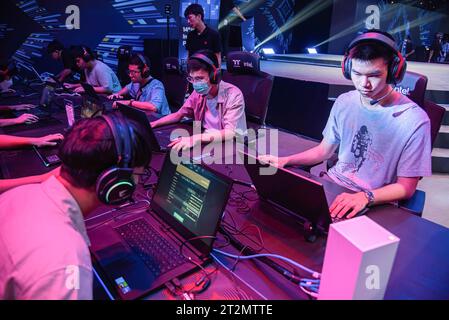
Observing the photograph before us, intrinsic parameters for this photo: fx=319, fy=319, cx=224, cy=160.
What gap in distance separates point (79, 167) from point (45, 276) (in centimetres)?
30

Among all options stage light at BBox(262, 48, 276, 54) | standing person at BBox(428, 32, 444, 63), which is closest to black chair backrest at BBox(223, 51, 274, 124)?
stage light at BBox(262, 48, 276, 54)

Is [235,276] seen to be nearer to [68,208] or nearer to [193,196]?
[193,196]

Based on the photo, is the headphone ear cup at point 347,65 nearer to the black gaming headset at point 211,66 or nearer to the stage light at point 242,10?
the black gaming headset at point 211,66

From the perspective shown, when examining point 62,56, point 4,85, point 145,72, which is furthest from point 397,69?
point 62,56

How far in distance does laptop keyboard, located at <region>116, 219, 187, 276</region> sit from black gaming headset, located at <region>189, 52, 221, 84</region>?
115cm

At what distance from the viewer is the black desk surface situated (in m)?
0.82

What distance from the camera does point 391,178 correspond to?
4.77 feet

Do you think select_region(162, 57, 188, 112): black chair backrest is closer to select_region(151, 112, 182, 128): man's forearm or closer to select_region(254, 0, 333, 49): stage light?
select_region(151, 112, 182, 128): man's forearm

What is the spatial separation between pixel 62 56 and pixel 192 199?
17.0ft

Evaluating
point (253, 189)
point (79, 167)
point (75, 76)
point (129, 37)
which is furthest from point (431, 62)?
point (79, 167)

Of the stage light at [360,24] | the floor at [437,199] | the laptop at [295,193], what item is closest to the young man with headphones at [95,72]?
the laptop at [295,193]

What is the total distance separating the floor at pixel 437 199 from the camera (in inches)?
103

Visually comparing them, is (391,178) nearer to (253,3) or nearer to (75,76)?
(75,76)

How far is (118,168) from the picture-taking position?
825mm
